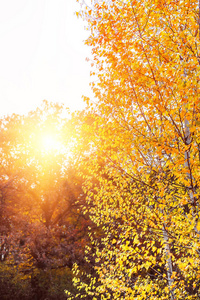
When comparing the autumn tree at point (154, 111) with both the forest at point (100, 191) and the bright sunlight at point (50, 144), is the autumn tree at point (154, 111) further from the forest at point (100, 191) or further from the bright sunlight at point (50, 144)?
the bright sunlight at point (50, 144)

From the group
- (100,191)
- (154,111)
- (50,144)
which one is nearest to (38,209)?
(50,144)

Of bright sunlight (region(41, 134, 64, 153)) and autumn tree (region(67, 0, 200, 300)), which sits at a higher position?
bright sunlight (region(41, 134, 64, 153))

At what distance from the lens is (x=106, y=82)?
24.1 feet

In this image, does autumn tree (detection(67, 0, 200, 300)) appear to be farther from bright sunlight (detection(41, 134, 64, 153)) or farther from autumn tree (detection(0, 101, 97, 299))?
bright sunlight (detection(41, 134, 64, 153))

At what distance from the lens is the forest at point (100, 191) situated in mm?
6195

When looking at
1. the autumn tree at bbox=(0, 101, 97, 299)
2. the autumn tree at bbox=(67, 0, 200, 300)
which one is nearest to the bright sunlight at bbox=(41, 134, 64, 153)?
the autumn tree at bbox=(0, 101, 97, 299)

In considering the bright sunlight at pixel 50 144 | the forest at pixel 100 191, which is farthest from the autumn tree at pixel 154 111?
the bright sunlight at pixel 50 144

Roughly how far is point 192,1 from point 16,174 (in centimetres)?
1455

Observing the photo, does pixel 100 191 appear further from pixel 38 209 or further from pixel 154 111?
pixel 38 209

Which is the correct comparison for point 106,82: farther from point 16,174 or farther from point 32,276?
point 32,276

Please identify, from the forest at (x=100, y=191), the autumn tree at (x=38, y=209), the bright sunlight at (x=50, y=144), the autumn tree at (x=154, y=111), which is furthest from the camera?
the bright sunlight at (x=50, y=144)

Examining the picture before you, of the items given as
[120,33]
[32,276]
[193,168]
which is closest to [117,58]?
[120,33]

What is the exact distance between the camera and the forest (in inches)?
244

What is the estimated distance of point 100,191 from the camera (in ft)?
28.2
